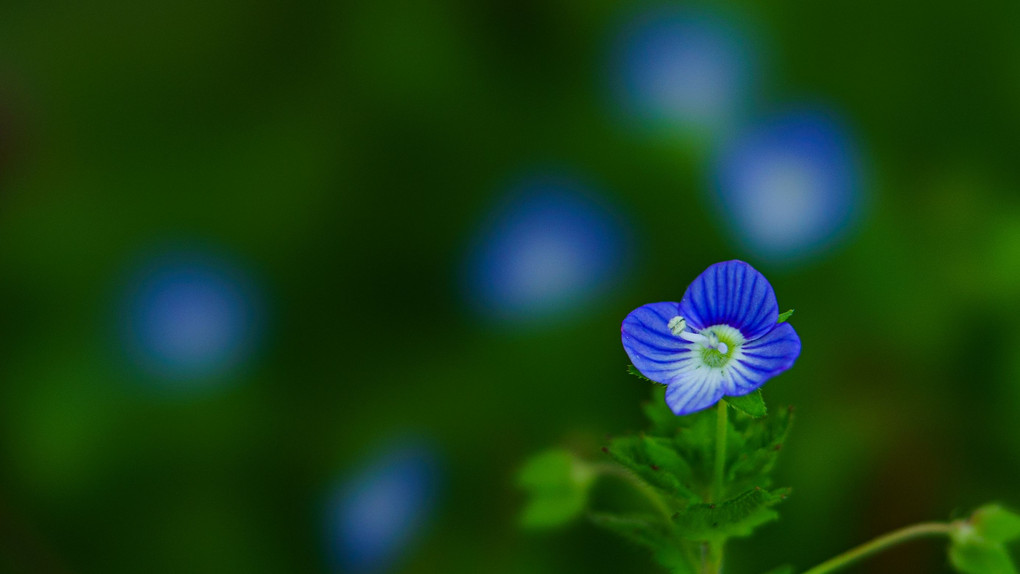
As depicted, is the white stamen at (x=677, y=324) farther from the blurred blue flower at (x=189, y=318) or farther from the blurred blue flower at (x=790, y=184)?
the blurred blue flower at (x=189, y=318)

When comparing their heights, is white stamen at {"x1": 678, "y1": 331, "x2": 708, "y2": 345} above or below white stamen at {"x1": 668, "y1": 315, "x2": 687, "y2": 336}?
above

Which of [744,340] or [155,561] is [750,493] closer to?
[744,340]

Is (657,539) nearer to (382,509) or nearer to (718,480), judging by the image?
(718,480)

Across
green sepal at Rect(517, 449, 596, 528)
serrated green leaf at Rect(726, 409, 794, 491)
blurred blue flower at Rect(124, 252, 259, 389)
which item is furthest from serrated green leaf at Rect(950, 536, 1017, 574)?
blurred blue flower at Rect(124, 252, 259, 389)

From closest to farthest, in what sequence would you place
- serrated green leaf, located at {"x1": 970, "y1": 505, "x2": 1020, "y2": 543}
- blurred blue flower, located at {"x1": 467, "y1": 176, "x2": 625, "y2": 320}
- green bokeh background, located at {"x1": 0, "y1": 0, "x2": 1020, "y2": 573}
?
serrated green leaf, located at {"x1": 970, "y1": 505, "x2": 1020, "y2": 543}
green bokeh background, located at {"x1": 0, "y1": 0, "x2": 1020, "y2": 573}
blurred blue flower, located at {"x1": 467, "y1": 176, "x2": 625, "y2": 320}

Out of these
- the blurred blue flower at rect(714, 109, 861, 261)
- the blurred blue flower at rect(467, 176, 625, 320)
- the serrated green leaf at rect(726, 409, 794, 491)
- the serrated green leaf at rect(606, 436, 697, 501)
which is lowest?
the serrated green leaf at rect(606, 436, 697, 501)

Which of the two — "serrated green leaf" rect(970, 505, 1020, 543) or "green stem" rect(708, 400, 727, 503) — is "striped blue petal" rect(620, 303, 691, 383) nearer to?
"green stem" rect(708, 400, 727, 503)

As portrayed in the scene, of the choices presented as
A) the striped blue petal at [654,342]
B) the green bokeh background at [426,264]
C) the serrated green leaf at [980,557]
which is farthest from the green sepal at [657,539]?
the green bokeh background at [426,264]
